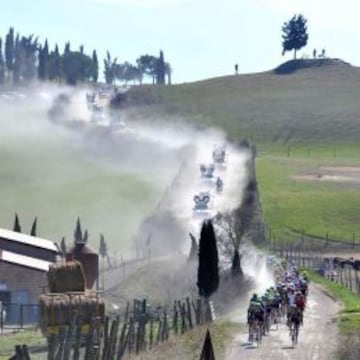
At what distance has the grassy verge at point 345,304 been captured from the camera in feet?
161

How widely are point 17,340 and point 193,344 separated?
11.1 metres

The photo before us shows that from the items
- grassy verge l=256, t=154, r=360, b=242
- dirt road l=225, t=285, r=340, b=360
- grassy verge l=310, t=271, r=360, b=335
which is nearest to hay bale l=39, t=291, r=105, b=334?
dirt road l=225, t=285, r=340, b=360

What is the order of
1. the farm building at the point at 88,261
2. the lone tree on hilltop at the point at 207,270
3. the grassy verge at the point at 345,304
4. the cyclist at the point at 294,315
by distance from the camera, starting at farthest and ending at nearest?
the farm building at the point at 88,261
the lone tree on hilltop at the point at 207,270
the grassy verge at the point at 345,304
the cyclist at the point at 294,315

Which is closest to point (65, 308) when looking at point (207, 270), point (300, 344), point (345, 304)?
point (207, 270)

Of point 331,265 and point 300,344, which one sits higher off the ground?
point 300,344

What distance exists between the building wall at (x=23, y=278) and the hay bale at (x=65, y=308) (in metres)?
18.6

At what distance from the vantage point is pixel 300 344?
4544 centimetres

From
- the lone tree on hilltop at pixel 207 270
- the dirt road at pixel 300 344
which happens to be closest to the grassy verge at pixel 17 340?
the lone tree on hilltop at pixel 207 270

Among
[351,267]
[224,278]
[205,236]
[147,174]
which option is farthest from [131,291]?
[147,174]

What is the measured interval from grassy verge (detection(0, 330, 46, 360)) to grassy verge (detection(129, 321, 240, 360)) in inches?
194

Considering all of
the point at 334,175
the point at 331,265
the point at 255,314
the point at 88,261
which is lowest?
the point at 331,265

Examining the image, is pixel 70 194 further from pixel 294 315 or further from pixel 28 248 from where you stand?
pixel 294 315

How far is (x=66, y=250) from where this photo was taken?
3337 inches

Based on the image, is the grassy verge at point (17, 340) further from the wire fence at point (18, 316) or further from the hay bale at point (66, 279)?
the wire fence at point (18, 316)
